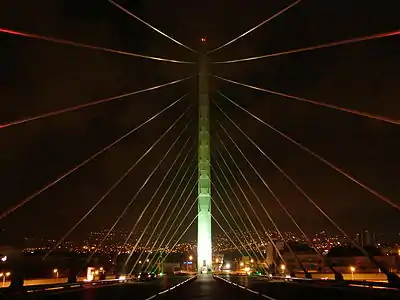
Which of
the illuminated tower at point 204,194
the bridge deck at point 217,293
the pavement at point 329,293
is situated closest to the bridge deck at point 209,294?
the bridge deck at point 217,293

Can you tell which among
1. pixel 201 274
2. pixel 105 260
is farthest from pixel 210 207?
pixel 105 260

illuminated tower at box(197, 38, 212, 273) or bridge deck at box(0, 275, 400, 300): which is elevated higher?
illuminated tower at box(197, 38, 212, 273)

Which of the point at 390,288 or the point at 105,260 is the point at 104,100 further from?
the point at 105,260

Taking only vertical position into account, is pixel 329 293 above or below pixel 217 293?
below

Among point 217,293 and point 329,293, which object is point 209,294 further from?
point 329,293

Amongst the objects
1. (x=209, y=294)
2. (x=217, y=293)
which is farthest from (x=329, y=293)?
(x=209, y=294)

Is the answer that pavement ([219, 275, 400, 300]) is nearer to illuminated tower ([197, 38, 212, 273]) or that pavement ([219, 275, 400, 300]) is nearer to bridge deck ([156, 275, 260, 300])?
bridge deck ([156, 275, 260, 300])

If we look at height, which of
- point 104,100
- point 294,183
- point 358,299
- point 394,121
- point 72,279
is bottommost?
point 358,299

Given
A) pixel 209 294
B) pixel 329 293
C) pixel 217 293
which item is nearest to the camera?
pixel 329 293

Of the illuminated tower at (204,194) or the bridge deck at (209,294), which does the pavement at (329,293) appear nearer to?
the bridge deck at (209,294)

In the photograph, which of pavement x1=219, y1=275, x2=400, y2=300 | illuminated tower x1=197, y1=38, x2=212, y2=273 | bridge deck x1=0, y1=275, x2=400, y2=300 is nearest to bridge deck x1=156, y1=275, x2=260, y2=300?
bridge deck x1=0, y1=275, x2=400, y2=300

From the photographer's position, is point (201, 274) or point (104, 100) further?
point (201, 274)
